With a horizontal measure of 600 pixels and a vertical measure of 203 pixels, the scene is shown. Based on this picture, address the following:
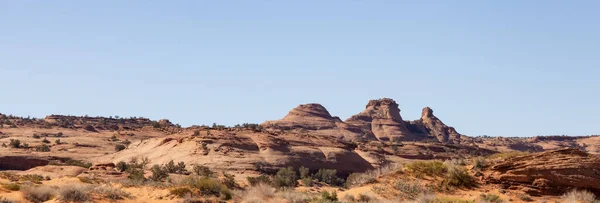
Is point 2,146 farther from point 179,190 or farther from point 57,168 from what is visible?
point 179,190

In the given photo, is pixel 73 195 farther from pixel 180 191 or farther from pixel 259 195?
pixel 259 195

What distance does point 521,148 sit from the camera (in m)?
116

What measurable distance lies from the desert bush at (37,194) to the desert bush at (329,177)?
2635 cm

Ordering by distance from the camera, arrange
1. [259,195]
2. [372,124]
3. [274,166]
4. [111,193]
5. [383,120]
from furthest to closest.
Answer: [383,120] < [372,124] < [274,166] < [259,195] < [111,193]

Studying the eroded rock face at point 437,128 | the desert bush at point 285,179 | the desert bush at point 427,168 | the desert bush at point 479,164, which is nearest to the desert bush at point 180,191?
the desert bush at point 427,168

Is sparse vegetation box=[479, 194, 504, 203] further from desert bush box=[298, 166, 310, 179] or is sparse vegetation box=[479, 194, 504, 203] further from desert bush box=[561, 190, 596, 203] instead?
desert bush box=[298, 166, 310, 179]

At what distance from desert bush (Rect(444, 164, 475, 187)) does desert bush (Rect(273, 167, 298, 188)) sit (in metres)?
Result: 15.1

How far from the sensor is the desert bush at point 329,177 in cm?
4782

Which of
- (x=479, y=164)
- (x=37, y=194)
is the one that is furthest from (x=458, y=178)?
(x=37, y=194)

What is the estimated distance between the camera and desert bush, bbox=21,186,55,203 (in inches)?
958

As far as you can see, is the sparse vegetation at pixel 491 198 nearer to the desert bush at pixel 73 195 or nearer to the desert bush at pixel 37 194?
the desert bush at pixel 73 195

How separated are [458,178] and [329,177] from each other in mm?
21958

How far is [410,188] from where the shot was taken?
87.4 feet

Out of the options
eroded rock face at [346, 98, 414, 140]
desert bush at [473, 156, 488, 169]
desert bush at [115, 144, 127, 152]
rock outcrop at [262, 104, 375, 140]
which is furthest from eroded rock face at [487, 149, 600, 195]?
eroded rock face at [346, 98, 414, 140]
